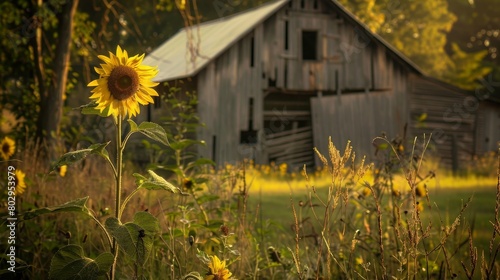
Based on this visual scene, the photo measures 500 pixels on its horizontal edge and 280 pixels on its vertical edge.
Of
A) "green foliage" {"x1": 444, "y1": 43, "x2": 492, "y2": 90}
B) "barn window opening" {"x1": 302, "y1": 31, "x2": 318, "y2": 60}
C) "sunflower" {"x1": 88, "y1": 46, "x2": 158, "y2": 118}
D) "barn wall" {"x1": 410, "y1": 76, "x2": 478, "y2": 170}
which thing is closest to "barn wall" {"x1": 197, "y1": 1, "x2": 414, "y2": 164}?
"barn window opening" {"x1": 302, "y1": 31, "x2": 318, "y2": 60}

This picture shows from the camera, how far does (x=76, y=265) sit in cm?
265

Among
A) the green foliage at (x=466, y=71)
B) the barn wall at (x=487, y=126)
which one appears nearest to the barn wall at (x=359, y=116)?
the barn wall at (x=487, y=126)

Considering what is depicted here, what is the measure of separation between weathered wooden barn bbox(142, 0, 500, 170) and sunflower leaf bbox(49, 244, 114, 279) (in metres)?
13.8

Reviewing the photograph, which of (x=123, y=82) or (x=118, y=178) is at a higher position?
(x=123, y=82)

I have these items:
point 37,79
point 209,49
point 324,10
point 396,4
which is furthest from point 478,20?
point 37,79

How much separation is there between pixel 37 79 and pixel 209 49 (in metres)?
7.47

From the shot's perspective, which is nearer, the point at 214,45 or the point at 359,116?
the point at 214,45

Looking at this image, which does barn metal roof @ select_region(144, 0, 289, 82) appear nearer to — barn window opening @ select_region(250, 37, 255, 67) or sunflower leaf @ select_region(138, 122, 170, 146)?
barn window opening @ select_region(250, 37, 255, 67)

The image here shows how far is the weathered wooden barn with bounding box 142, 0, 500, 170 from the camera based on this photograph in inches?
701

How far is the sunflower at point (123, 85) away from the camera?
2947 mm

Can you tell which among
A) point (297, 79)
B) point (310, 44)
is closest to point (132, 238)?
point (297, 79)

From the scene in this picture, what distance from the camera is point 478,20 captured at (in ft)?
141

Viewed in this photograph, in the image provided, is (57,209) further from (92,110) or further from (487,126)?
(487,126)

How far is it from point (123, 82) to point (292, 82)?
16292 mm
